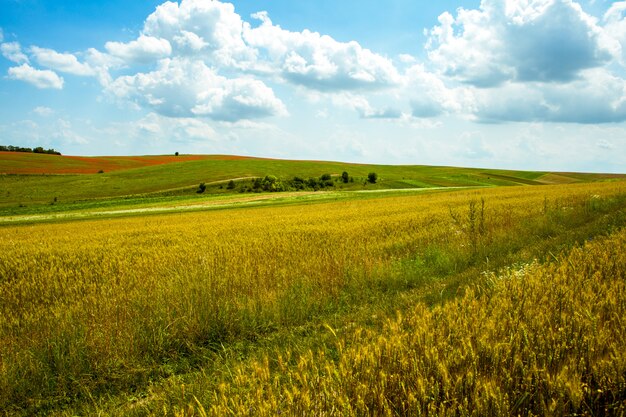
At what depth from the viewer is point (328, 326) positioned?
3178mm

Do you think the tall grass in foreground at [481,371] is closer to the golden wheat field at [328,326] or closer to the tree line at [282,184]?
the golden wheat field at [328,326]

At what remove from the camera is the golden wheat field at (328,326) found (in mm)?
2381

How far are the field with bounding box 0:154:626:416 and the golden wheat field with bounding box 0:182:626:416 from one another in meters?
0.02

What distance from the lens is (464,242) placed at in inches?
400

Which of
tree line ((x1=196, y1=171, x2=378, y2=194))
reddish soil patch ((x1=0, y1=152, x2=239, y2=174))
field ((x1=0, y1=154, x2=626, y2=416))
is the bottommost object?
field ((x1=0, y1=154, x2=626, y2=416))

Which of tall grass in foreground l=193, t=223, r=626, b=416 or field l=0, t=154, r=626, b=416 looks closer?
tall grass in foreground l=193, t=223, r=626, b=416

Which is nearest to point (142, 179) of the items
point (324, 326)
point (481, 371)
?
point (324, 326)

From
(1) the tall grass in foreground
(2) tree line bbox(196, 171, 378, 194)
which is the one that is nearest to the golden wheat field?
(1) the tall grass in foreground

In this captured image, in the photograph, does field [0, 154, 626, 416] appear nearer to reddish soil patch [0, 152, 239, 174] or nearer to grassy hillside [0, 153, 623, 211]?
grassy hillside [0, 153, 623, 211]

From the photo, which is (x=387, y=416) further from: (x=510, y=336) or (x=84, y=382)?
(x=84, y=382)

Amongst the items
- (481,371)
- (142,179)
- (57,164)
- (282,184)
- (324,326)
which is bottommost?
(324,326)

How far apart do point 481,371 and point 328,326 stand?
1.26m

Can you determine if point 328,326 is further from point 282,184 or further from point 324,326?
point 282,184

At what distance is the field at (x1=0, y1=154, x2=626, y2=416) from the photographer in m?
2.39
